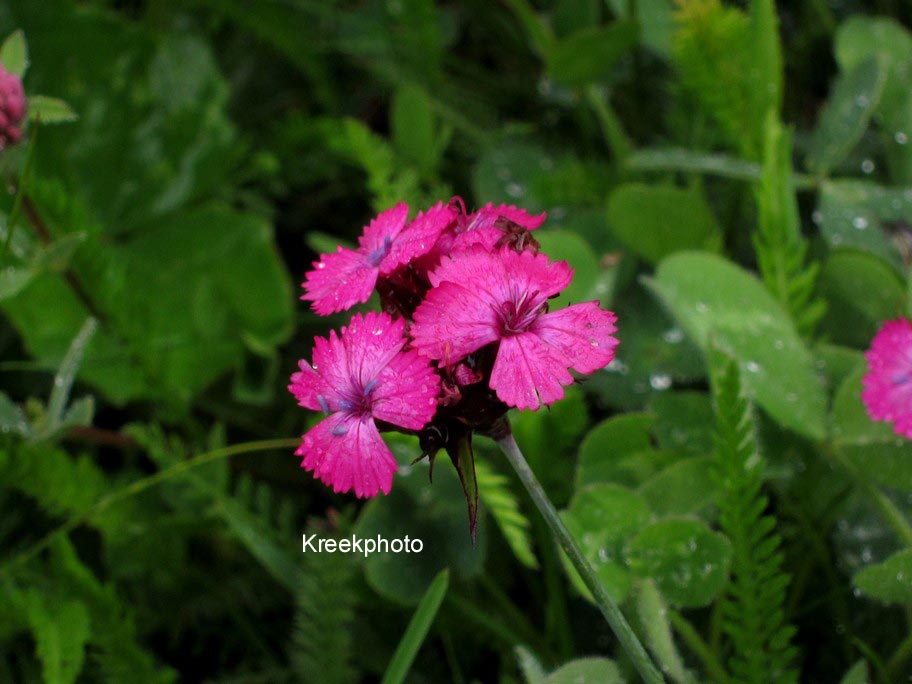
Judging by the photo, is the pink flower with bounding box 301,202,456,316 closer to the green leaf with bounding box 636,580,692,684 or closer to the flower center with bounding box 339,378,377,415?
Answer: the flower center with bounding box 339,378,377,415

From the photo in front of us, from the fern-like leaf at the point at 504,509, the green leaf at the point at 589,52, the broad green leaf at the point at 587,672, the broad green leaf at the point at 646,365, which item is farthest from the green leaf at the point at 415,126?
the broad green leaf at the point at 587,672

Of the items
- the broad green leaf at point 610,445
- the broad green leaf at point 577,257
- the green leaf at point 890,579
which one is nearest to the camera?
the green leaf at point 890,579

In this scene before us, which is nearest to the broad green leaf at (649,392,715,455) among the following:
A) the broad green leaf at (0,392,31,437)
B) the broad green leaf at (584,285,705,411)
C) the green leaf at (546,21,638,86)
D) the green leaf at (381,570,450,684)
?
the broad green leaf at (584,285,705,411)

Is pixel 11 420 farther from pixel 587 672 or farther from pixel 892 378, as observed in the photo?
pixel 892 378

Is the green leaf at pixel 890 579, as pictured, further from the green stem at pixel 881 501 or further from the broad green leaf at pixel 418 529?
the broad green leaf at pixel 418 529

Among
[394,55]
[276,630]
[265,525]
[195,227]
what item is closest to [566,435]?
[265,525]

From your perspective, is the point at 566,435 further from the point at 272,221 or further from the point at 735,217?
the point at 272,221
